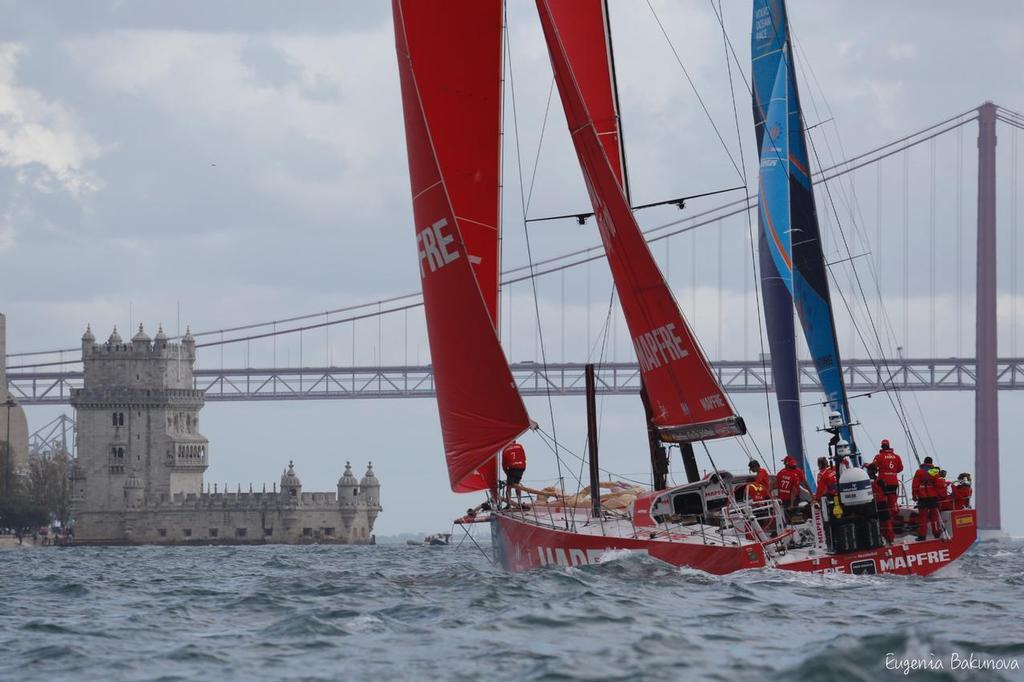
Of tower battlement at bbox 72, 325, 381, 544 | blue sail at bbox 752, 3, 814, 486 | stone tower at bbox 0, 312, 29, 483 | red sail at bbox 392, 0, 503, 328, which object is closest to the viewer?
red sail at bbox 392, 0, 503, 328

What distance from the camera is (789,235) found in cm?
2719

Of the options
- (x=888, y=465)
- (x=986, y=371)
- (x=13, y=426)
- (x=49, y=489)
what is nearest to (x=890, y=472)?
(x=888, y=465)

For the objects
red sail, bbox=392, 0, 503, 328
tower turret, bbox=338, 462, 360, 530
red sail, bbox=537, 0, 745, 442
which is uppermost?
red sail, bbox=392, 0, 503, 328

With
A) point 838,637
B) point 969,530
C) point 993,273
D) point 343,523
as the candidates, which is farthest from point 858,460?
point 343,523

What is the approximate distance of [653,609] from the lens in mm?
16453

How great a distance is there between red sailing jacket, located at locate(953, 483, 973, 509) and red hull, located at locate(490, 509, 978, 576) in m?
0.20

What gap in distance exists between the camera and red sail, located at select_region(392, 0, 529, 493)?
20547 millimetres

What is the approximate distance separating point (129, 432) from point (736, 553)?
71849 millimetres

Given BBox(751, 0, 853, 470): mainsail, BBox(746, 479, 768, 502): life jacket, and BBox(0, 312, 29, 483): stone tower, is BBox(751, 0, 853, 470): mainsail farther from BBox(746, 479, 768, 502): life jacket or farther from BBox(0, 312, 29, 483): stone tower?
BBox(0, 312, 29, 483): stone tower

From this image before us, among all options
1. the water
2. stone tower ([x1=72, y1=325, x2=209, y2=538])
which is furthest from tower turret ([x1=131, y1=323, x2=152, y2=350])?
the water

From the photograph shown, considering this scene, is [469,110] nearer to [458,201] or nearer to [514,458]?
[458,201]

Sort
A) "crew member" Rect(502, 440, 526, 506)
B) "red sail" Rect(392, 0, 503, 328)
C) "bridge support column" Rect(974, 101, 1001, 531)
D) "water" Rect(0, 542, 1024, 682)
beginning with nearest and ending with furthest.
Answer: "water" Rect(0, 542, 1024, 682), "crew member" Rect(502, 440, 526, 506), "red sail" Rect(392, 0, 503, 328), "bridge support column" Rect(974, 101, 1001, 531)

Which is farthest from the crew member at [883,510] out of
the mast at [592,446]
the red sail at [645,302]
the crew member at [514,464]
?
the crew member at [514,464]

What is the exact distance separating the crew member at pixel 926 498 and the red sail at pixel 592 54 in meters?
5.82
